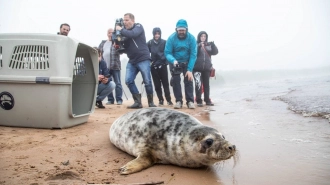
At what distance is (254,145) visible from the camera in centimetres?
297

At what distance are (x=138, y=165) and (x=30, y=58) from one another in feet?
7.23

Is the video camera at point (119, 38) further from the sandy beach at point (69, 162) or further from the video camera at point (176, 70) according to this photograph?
the sandy beach at point (69, 162)

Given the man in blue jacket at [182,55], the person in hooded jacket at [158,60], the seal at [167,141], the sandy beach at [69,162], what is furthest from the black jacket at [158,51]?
the seal at [167,141]

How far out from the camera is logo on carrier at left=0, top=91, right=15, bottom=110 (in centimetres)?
370

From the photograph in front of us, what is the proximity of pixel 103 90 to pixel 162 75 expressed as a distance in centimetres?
161

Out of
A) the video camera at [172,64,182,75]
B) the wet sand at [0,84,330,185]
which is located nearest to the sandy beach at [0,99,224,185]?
the wet sand at [0,84,330,185]

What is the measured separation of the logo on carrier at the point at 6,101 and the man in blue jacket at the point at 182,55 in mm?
3465

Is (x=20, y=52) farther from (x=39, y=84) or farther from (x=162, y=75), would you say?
(x=162, y=75)

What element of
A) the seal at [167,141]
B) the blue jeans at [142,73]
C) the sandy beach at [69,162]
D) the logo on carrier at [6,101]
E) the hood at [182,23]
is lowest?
the sandy beach at [69,162]

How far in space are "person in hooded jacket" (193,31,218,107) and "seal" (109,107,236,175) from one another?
4359 mm

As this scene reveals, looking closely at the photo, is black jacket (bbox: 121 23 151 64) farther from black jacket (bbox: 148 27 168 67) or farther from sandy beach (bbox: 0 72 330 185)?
sandy beach (bbox: 0 72 330 185)

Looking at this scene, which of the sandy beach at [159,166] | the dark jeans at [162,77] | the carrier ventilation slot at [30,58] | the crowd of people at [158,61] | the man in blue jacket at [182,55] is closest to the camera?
the sandy beach at [159,166]

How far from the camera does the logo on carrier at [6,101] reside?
3.70 metres

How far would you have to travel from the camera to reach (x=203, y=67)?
7.24 meters
